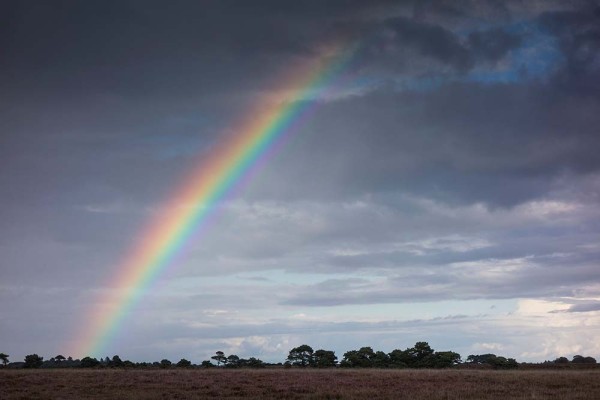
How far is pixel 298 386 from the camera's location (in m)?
48.9

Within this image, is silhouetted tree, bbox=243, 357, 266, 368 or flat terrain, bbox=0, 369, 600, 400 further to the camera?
silhouetted tree, bbox=243, 357, 266, 368

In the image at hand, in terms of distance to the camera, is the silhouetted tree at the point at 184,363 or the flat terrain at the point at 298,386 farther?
the silhouetted tree at the point at 184,363

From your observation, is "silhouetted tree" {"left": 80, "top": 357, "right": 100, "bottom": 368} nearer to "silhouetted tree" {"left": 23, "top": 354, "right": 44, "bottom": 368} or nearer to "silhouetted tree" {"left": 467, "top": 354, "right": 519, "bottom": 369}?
"silhouetted tree" {"left": 23, "top": 354, "right": 44, "bottom": 368}

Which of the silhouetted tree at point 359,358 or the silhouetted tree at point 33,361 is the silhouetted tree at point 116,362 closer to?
the silhouetted tree at point 33,361

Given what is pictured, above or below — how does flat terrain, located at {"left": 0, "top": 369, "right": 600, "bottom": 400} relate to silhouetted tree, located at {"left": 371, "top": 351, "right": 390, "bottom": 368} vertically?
below

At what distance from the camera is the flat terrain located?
141 feet

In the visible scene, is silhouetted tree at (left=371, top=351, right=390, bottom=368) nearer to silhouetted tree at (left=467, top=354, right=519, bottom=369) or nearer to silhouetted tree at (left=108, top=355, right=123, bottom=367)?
silhouetted tree at (left=467, top=354, right=519, bottom=369)

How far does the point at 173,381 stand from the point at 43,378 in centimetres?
1236

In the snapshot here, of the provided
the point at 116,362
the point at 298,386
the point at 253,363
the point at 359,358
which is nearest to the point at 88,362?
the point at 116,362

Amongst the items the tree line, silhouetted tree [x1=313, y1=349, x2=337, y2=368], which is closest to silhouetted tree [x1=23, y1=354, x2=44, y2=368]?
the tree line

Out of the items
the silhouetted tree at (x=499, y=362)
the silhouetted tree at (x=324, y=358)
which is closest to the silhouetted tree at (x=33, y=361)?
the silhouetted tree at (x=324, y=358)

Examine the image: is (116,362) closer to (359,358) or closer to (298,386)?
(359,358)

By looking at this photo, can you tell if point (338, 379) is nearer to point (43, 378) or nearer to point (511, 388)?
point (511, 388)

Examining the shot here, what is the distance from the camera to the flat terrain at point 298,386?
1697 inches
